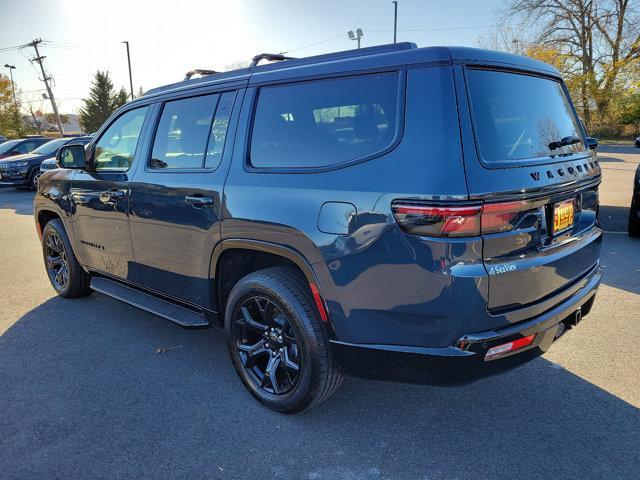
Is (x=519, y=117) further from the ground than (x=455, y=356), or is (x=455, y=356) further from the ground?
(x=519, y=117)

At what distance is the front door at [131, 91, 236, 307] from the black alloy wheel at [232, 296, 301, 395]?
14.0 inches

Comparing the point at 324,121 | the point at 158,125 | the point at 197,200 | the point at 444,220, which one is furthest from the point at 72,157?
the point at 444,220

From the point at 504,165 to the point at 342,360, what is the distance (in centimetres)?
119

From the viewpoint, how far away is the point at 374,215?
2.07 meters

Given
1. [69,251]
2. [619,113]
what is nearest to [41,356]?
[69,251]

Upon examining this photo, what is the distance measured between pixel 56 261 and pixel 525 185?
451 cm

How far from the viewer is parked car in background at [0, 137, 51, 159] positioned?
16.2 metres

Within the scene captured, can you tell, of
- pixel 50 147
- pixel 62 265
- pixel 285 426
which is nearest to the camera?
pixel 285 426

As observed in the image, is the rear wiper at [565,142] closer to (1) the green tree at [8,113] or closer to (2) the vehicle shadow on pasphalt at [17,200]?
(2) the vehicle shadow on pasphalt at [17,200]

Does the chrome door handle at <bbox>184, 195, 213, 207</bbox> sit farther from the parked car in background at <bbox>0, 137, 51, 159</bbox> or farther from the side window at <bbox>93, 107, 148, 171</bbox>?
the parked car in background at <bbox>0, 137, 51, 159</bbox>

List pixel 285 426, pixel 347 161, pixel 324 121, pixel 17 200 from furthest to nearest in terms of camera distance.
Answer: pixel 17 200 → pixel 285 426 → pixel 324 121 → pixel 347 161

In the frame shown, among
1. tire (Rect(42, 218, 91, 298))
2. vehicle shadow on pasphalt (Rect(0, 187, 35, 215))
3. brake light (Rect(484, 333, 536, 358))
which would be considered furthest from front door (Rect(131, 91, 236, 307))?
vehicle shadow on pasphalt (Rect(0, 187, 35, 215))

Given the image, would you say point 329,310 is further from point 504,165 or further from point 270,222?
point 504,165

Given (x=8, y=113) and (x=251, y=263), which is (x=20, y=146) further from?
(x=8, y=113)
